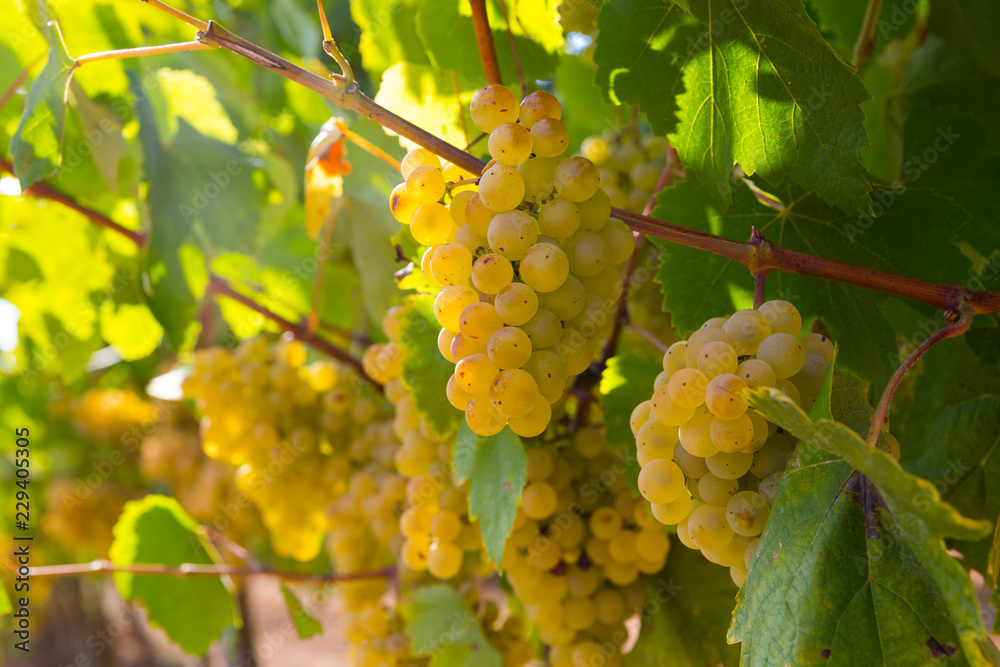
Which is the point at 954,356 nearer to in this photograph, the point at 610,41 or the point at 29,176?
the point at 610,41

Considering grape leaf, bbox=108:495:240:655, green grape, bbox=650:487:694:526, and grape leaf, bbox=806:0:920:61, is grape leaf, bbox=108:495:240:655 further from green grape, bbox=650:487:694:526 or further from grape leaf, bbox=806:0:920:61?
grape leaf, bbox=806:0:920:61

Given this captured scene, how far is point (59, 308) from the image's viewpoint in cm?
170

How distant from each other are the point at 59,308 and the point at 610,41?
158 cm

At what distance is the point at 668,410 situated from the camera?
51 cm

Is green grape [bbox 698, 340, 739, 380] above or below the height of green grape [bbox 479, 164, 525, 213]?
below

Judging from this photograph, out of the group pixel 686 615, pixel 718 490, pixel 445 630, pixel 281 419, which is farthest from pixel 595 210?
pixel 281 419

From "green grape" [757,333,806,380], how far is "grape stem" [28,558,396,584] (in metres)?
0.97

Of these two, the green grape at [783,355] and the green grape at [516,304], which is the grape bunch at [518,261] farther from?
the green grape at [783,355]

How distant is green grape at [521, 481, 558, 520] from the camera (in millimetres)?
847

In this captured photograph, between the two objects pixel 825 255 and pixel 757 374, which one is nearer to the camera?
pixel 757 374

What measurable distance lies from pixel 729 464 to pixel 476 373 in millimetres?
197

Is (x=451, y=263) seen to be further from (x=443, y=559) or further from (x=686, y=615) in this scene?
(x=686, y=615)

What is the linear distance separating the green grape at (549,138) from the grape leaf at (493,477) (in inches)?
12.1

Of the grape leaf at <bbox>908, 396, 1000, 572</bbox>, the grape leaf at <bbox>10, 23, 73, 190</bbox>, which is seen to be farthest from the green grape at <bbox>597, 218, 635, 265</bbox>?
the grape leaf at <bbox>10, 23, 73, 190</bbox>
